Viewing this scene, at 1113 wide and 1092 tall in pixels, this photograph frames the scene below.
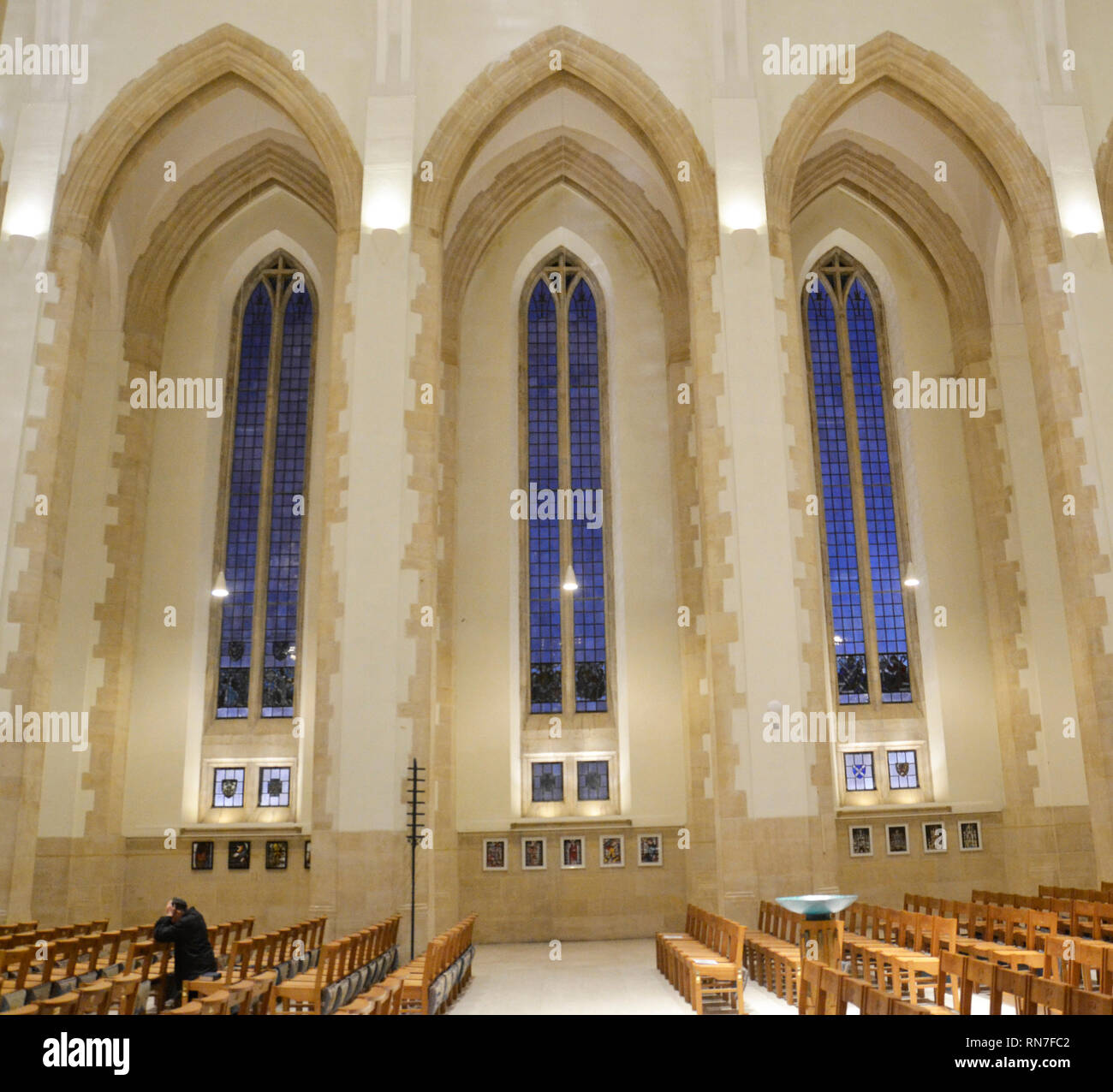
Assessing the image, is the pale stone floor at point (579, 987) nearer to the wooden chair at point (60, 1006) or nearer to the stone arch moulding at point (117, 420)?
the wooden chair at point (60, 1006)

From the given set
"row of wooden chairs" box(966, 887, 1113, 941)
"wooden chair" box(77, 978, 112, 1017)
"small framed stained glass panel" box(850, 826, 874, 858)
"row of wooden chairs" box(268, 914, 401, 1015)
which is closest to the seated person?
"row of wooden chairs" box(268, 914, 401, 1015)

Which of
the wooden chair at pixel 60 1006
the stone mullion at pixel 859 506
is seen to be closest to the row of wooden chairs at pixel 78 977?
the wooden chair at pixel 60 1006

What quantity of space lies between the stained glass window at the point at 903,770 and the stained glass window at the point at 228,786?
35.5 feet

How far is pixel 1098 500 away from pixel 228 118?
15.0 m

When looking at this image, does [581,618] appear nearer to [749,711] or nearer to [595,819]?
[595,819]

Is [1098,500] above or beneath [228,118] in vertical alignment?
beneath

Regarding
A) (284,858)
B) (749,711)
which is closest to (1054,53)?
(749,711)

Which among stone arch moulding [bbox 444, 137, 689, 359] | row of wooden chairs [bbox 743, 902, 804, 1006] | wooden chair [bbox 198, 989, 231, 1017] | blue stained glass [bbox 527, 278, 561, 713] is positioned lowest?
row of wooden chairs [bbox 743, 902, 804, 1006]

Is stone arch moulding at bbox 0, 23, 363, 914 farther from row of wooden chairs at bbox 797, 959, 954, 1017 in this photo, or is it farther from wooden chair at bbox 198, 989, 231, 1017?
row of wooden chairs at bbox 797, 959, 954, 1017

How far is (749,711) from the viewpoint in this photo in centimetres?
1230

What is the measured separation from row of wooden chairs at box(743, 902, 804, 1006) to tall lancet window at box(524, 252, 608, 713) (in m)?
6.11

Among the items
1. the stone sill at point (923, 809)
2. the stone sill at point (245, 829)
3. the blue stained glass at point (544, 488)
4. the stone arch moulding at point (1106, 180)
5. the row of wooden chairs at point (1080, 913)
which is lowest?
the row of wooden chairs at point (1080, 913)

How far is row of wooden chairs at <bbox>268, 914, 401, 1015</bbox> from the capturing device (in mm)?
6777

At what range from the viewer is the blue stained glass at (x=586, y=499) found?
56.0 ft
